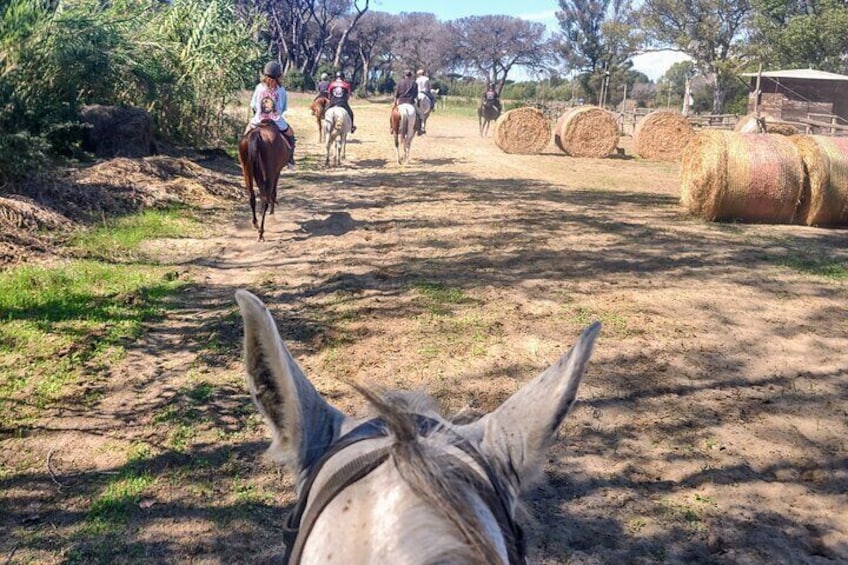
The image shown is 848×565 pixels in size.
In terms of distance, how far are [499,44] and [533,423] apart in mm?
71366

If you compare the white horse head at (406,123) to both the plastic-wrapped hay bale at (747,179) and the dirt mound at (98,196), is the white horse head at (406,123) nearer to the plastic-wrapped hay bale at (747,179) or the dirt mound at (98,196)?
the dirt mound at (98,196)

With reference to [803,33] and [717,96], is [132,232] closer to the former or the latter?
[803,33]

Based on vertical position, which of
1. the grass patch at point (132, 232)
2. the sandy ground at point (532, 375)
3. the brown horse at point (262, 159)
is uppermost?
the brown horse at point (262, 159)

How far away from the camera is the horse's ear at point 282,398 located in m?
1.45

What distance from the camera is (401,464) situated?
1148 mm

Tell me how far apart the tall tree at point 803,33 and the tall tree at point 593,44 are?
10.4m

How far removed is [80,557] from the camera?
316 centimetres

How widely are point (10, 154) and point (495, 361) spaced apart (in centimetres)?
705

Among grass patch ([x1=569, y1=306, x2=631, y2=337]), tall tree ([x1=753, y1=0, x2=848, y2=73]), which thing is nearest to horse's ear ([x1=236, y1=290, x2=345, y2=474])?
grass patch ([x1=569, y1=306, x2=631, y2=337])

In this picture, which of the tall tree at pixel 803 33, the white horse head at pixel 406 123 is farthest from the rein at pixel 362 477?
the tall tree at pixel 803 33

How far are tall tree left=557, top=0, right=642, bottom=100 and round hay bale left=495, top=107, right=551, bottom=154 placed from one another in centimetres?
3206

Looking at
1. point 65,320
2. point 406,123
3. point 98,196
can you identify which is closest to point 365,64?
point 406,123

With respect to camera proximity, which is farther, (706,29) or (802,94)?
(706,29)

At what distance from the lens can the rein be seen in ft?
4.13
